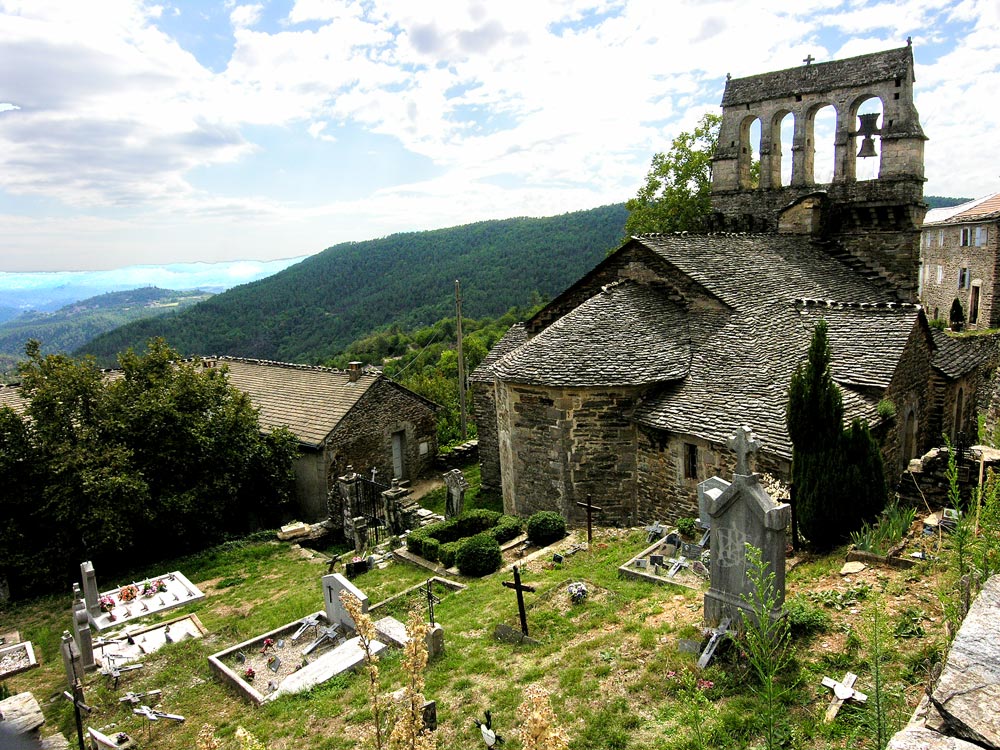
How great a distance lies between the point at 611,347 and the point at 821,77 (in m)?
12.9

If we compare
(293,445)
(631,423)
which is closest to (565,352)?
(631,423)

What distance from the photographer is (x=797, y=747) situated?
450 cm

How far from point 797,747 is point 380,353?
5747cm

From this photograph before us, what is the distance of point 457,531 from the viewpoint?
13078 millimetres

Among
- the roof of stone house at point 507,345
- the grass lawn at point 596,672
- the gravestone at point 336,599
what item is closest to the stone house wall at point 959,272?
the roof of stone house at point 507,345

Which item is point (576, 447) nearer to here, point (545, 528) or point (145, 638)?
point (545, 528)

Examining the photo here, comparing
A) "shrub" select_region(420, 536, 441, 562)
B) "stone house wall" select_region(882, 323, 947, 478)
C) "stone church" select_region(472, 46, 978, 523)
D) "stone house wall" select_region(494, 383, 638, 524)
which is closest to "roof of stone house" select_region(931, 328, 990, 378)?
"stone church" select_region(472, 46, 978, 523)

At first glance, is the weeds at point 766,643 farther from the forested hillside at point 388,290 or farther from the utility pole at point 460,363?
the forested hillside at point 388,290

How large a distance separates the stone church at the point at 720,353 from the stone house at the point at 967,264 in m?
8.95

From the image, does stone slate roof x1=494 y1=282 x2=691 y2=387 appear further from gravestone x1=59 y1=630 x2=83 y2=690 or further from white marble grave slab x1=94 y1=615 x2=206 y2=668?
gravestone x1=59 y1=630 x2=83 y2=690

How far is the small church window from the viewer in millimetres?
11773

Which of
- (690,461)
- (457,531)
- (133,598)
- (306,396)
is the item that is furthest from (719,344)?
(306,396)

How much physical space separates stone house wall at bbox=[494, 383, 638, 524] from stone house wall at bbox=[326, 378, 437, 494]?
7.09m

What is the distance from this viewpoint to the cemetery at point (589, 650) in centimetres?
498
